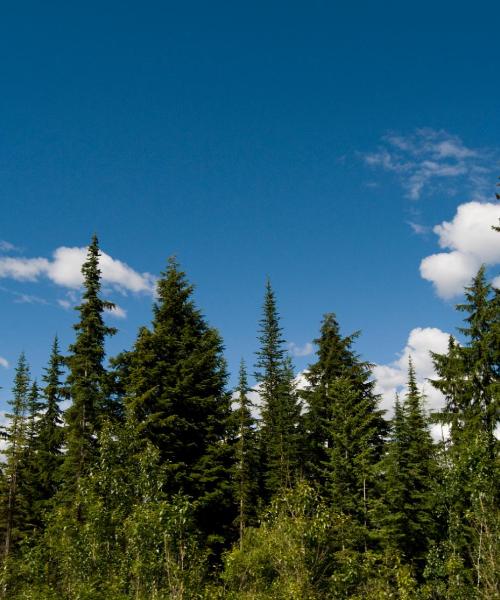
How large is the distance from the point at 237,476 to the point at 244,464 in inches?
40.5

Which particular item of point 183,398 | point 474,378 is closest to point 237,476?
point 183,398

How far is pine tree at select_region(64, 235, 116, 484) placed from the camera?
3209 centimetres

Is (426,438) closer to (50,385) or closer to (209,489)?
(209,489)

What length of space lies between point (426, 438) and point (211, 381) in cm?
1799

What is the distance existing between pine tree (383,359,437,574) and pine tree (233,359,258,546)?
31.1ft

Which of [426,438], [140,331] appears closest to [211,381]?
[140,331]

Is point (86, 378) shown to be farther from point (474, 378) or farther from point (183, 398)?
point (474, 378)

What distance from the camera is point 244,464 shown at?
37844 mm

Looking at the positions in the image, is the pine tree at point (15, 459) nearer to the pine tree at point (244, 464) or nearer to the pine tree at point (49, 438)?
the pine tree at point (49, 438)

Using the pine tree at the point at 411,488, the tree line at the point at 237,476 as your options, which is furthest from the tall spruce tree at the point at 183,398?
the pine tree at the point at 411,488

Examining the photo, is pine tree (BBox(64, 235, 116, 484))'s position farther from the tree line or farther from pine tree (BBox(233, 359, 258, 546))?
pine tree (BBox(233, 359, 258, 546))

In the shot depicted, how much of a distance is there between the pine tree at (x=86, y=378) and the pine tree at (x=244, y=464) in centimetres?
961

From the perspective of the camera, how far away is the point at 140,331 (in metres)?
33.9

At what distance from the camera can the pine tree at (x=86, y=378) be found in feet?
105
